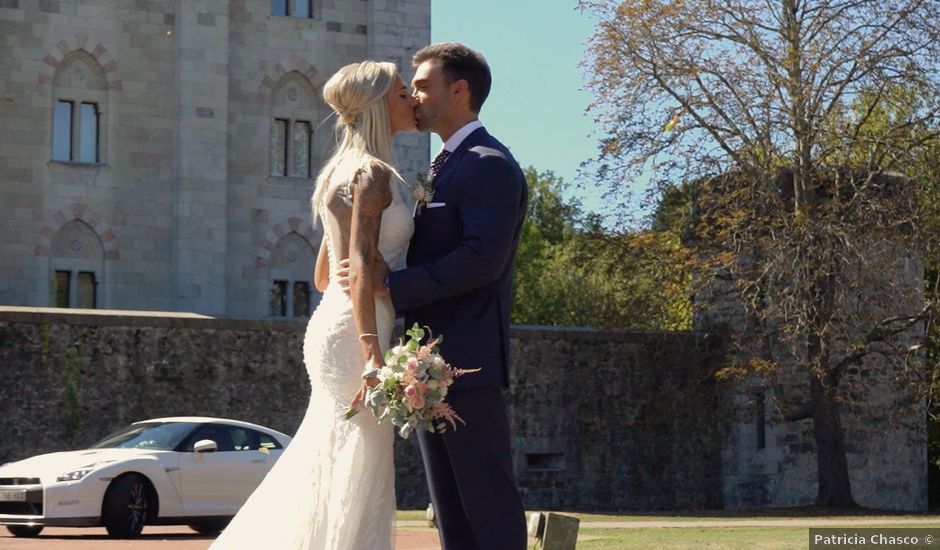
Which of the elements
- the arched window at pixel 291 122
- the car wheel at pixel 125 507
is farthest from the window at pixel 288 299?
the car wheel at pixel 125 507

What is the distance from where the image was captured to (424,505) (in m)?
29.9

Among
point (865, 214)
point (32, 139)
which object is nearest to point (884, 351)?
point (865, 214)

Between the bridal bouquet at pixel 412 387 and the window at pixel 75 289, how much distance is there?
102ft

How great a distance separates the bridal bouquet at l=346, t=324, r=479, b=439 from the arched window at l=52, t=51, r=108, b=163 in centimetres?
3174

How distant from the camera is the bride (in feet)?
20.4

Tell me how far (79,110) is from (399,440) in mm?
12033

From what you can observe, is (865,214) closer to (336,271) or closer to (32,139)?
(32,139)

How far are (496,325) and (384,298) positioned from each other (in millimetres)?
425

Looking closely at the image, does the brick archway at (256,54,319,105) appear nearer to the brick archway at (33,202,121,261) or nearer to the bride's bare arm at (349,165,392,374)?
the brick archway at (33,202,121,261)

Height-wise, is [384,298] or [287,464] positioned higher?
[384,298]

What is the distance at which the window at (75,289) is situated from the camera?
3616 cm

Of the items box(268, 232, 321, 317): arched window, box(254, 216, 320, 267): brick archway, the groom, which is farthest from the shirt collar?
box(268, 232, 321, 317): arched window

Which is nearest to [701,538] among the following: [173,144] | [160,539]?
[160,539]

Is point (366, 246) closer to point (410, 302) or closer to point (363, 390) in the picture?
point (410, 302)
